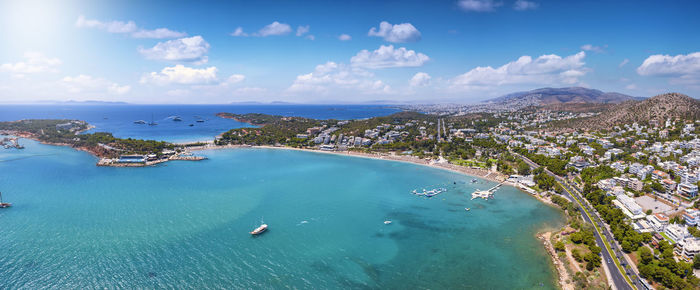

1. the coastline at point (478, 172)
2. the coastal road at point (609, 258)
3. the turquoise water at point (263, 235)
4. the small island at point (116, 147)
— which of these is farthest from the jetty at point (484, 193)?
the small island at point (116, 147)

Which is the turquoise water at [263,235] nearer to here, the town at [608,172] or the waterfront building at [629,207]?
the town at [608,172]

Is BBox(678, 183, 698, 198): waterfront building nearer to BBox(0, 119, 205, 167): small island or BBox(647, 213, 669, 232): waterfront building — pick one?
BBox(647, 213, 669, 232): waterfront building

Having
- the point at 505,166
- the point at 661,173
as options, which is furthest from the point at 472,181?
the point at 661,173

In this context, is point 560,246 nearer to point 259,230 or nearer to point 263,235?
point 263,235

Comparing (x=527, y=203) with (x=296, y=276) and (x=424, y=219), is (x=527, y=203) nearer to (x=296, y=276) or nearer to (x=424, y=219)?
(x=424, y=219)

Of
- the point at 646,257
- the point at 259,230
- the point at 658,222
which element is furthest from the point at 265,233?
the point at 658,222

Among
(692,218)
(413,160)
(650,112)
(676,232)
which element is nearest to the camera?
(676,232)
